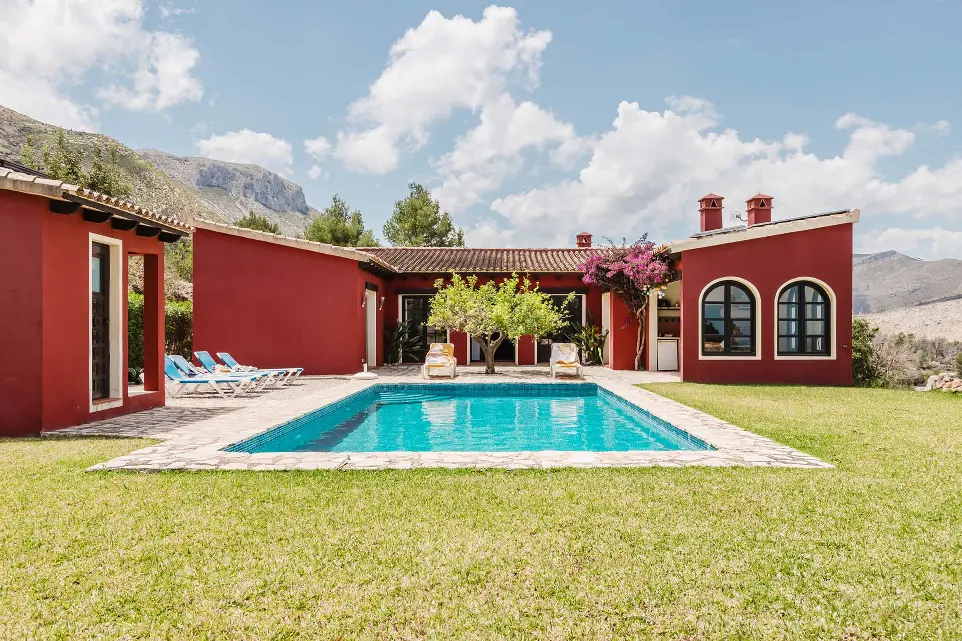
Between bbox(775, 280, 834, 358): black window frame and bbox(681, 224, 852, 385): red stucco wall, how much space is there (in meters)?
0.17

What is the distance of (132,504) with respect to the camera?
15.3ft

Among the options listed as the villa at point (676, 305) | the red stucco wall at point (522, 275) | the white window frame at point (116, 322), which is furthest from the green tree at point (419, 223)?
the white window frame at point (116, 322)

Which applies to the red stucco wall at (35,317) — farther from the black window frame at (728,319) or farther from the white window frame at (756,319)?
the black window frame at (728,319)

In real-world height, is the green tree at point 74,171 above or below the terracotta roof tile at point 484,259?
above

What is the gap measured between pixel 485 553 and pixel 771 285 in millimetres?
13706

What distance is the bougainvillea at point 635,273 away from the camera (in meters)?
16.7

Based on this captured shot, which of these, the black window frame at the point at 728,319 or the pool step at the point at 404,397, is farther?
the black window frame at the point at 728,319

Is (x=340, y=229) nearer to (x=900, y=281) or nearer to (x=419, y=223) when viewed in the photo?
(x=419, y=223)

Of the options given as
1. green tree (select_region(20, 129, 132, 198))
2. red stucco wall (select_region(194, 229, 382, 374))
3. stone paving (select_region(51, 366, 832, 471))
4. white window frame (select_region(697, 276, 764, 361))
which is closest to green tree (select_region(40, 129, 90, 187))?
green tree (select_region(20, 129, 132, 198))

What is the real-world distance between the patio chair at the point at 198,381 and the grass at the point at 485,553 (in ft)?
20.4

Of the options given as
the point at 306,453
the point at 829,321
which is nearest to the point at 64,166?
the point at 306,453

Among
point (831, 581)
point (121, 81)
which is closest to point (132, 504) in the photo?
point (831, 581)

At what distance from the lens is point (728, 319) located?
1516 centimetres

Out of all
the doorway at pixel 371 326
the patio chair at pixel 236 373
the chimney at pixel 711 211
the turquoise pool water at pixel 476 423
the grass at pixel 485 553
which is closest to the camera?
the grass at pixel 485 553
